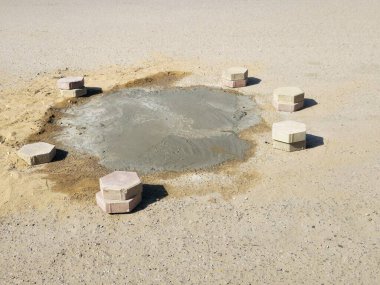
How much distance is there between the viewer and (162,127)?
8.70 metres

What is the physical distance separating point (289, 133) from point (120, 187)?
2.98 m

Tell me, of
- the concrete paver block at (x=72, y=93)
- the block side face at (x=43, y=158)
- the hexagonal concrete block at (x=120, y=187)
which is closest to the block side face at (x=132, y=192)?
the hexagonal concrete block at (x=120, y=187)

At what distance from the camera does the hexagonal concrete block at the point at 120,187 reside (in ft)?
20.2

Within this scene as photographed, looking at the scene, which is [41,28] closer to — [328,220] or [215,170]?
[215,170]

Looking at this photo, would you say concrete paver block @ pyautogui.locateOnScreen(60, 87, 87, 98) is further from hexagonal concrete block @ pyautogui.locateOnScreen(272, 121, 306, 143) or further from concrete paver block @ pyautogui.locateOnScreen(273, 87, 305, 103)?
hexagonal concrete block @ pyautogui.locateOnScreen(272, 121, 306, 143)

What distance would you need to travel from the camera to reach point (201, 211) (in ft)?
20.4

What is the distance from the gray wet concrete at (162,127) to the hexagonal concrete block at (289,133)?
0.60 m

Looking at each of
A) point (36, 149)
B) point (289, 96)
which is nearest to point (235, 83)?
point (289, 96)

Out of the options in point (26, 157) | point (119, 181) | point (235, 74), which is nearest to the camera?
point (119, 181)

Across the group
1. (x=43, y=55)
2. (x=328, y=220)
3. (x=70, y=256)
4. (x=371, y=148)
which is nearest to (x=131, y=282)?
(x=70, y=256)

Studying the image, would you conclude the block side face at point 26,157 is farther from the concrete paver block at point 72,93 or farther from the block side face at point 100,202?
the concrete paver block at point 72,93

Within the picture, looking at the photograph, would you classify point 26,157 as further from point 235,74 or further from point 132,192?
point 235,74

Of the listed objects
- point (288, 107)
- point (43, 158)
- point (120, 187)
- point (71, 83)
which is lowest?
point (43, 158)

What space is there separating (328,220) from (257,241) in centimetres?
102
